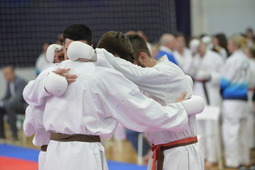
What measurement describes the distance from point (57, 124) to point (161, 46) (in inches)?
193

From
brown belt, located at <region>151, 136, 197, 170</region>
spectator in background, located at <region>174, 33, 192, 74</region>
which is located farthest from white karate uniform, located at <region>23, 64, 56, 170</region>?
spectator in background, located at <region>174, 33, 192, 74</region>

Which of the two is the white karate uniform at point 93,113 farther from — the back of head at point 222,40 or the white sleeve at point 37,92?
the back of head at point 222,40

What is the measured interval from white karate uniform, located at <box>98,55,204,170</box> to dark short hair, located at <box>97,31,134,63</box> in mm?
117

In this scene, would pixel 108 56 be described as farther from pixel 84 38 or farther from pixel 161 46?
pixel 161 46

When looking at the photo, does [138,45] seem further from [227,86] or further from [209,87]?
[209,87]

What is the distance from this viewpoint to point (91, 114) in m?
3.82

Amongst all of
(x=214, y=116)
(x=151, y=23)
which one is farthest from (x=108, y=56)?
(x=151, y=23)

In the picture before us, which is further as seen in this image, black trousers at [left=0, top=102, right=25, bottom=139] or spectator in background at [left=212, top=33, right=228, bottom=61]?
black trousers at [left=0, top=102, right=25, bottom=139]

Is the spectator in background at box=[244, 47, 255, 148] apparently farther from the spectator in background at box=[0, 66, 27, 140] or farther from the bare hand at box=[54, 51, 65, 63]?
the bare hand at box=[54, 51, 65, 63]

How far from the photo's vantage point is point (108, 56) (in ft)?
12.8

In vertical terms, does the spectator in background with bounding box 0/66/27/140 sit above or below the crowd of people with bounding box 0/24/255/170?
below

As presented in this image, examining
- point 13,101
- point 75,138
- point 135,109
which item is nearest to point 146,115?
point 135,109

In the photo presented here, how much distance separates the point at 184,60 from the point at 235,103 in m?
1.11

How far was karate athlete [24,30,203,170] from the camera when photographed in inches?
151
